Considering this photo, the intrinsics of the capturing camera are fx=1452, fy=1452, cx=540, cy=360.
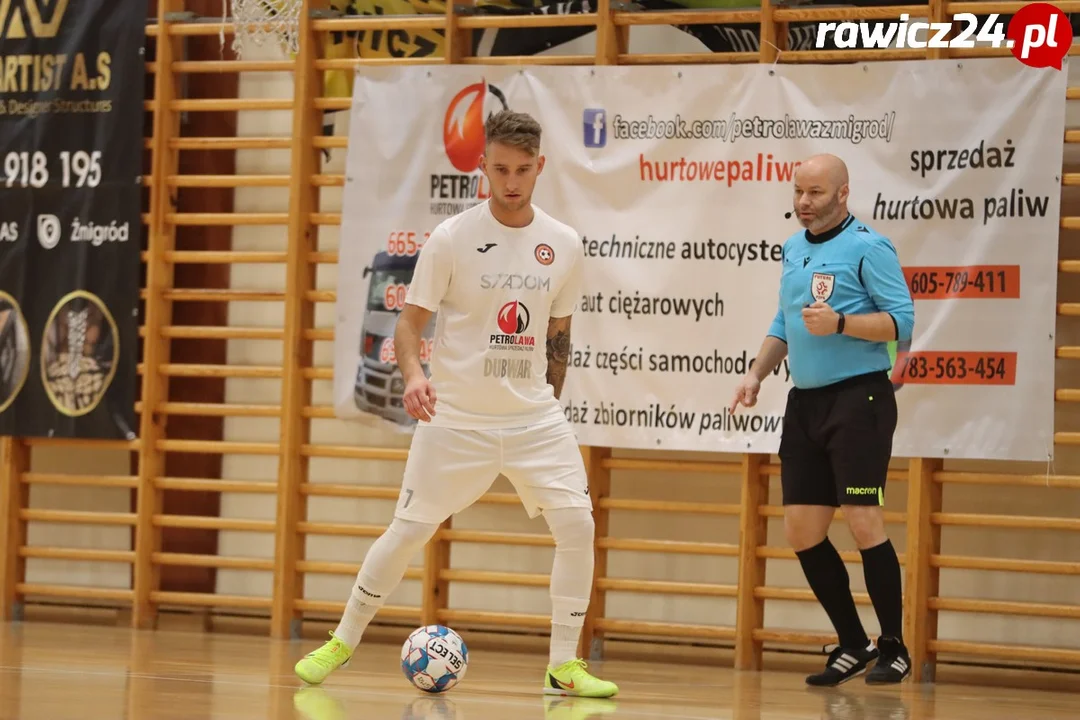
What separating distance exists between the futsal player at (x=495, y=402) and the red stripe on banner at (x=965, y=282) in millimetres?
1831

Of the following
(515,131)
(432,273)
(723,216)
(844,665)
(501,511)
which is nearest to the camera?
(515,131)

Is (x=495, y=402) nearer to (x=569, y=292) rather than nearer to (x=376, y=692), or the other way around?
(x=569, y=292)

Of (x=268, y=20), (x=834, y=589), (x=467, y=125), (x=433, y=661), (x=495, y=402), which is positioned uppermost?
(x=268, y=20)

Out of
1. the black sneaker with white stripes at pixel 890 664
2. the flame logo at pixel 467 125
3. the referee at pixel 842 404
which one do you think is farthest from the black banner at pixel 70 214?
the black sneaker with white stripes at pixel 890 664

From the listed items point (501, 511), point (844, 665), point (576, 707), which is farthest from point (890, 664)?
point (501, 511)

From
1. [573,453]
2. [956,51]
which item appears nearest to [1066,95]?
[956,51]

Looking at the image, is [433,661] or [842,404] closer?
[433,661]

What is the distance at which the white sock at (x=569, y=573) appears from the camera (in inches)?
161

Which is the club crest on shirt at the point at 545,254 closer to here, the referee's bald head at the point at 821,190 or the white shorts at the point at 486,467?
the white shorts at the point at 486,467

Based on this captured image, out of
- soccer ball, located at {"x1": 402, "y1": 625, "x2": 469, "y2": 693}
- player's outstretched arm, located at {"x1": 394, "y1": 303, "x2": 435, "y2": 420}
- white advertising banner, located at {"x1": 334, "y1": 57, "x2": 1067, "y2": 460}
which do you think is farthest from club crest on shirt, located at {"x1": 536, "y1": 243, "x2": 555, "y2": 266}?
white advertising banner, located at {"x1": 334, "y1": 57, "x2": 1067, "y2": 460}

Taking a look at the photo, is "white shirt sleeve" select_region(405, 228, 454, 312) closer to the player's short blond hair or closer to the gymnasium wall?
the player's short blond hair

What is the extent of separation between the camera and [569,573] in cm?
412

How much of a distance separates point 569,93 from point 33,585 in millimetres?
3327

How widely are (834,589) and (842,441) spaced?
52 centimetres
